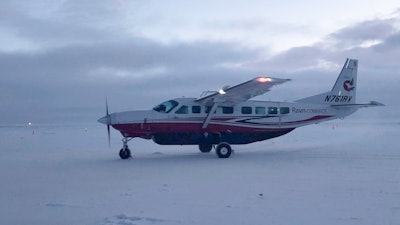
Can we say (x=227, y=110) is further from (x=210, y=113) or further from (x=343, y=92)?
(x=343, y=92)

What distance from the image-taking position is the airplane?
16906 mm

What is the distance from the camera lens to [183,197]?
329 inches

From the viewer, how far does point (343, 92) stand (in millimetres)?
20047

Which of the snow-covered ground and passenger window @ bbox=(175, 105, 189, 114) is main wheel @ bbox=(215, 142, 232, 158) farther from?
passenger window @ bbox=(175, 105, 189, 114)

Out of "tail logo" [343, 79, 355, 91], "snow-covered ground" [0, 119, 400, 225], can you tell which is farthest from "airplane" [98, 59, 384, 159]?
"snow-covered ground" [0, 119, 400, 225]

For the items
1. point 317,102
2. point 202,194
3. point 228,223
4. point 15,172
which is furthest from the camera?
point 317,102

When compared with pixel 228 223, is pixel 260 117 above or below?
above

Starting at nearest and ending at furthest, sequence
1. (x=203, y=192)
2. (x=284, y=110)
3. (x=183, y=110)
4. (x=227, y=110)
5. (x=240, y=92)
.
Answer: (x=203, y=192) < (x=240, y=92) < (x=183, y=110) < (x=227, y=110) < (x=284, y=110)

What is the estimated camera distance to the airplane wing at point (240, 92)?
1583 centimetres

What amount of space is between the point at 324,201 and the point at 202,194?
7.75 feet

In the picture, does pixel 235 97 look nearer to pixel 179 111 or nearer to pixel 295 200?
pixel 179 111

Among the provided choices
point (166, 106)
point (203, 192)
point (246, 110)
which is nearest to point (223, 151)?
point (246, 110)

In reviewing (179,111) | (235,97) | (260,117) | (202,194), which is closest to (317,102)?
(260,117)

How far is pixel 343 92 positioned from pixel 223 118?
6.14m
